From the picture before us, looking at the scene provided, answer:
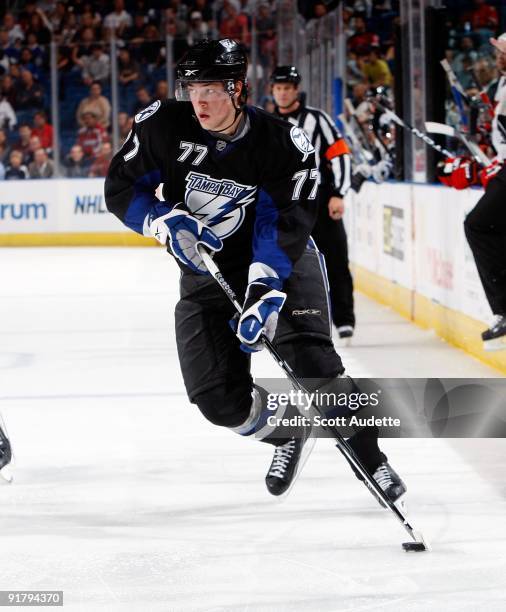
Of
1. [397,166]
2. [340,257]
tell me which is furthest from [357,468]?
[397,166]

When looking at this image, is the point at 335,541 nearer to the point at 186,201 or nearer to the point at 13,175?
the point at 186,201

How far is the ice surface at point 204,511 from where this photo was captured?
254 cm

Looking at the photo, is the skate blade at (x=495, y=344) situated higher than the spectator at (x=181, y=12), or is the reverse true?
the spectator at (x=181, y=12)

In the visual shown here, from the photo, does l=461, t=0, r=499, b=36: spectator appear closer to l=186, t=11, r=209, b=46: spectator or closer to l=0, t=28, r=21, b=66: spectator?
l=186, t=11, r=209, b=46: spectator

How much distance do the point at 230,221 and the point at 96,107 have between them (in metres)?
10.8

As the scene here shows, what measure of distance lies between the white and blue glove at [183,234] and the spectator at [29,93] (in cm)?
1109

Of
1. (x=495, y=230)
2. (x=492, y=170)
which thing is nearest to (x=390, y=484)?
(x=495, y=230)

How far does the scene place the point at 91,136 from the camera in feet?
44.6

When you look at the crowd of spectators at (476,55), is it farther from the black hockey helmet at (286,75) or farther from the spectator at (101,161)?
the spectator at (101,161)

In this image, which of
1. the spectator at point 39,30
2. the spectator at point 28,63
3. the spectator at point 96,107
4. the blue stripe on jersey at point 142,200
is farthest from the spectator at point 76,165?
the blue stripe on jersey at point 142,200

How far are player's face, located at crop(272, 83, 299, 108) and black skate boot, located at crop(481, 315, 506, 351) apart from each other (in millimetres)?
Answer: 1438

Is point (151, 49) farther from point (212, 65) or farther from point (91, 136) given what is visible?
point (212, 65)

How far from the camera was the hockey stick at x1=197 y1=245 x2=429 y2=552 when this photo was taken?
282cm

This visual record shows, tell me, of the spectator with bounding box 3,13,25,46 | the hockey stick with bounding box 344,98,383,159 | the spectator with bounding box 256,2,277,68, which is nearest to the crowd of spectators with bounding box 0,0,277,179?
the spectator with bounding box 3,13,25,46
